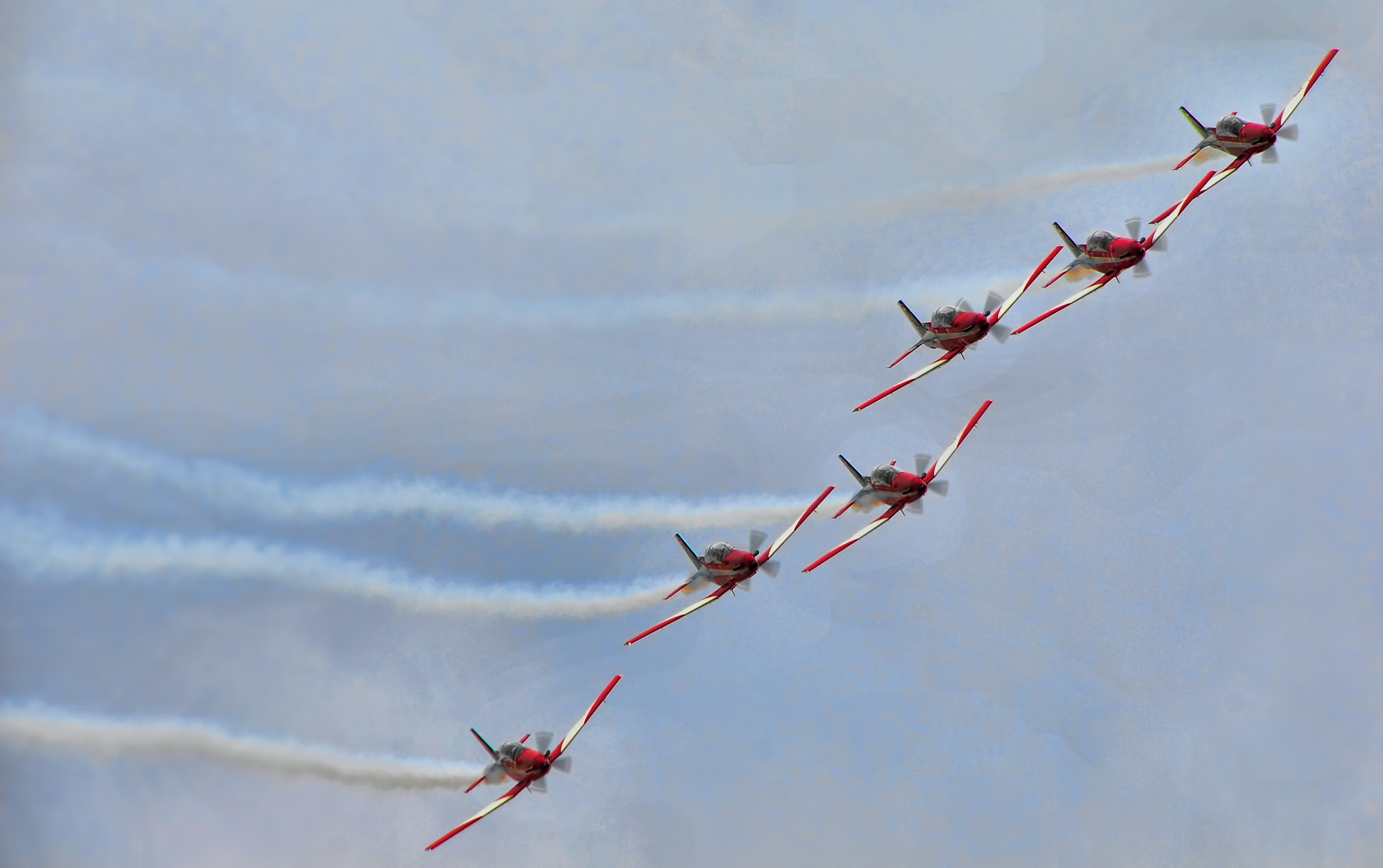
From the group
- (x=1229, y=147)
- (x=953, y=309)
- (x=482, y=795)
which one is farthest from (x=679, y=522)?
(x=482, y=795)

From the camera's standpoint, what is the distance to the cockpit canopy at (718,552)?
9088 centimetres

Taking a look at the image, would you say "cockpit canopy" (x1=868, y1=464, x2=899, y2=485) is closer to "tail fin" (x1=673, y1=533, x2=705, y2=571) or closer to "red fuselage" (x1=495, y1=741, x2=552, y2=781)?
"tail fin" (x1=673, y1=533, x2=705, y2=571)

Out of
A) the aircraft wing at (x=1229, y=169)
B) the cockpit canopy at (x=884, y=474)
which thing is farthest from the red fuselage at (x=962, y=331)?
the aircraft wing at (x=1229, y=169)

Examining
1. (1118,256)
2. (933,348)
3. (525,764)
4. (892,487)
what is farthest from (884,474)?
(525,764)

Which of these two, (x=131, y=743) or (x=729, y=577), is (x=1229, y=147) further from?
(x=131, y=743)

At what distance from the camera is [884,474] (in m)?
90.2

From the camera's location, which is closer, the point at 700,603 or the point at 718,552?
A: the point at 718,552

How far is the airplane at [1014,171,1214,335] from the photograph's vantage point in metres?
91.2

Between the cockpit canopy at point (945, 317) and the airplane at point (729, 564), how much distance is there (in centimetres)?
1094

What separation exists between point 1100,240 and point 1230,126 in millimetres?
9869

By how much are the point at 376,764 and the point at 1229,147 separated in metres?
61.6

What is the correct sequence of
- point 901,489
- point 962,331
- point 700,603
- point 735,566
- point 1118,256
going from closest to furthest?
point 901,489
point 962,331
point 735,566
point 1118,256
point 700,603

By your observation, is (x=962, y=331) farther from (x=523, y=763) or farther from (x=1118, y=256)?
(x=523, y=763)

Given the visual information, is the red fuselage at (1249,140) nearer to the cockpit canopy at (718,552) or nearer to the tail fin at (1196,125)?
the tail fin at (1196,125)
